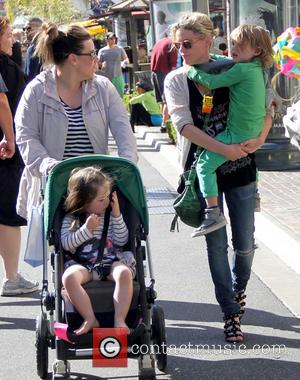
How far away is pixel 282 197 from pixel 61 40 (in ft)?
17.7

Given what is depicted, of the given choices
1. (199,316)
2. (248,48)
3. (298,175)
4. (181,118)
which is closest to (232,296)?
(199,316)

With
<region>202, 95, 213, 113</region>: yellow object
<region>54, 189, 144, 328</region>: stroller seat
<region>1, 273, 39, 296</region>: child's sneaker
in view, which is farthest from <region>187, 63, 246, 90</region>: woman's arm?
<region>1, 273, 39, 296</region>: child's sneaker

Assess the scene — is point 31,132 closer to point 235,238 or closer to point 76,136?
point 76,136

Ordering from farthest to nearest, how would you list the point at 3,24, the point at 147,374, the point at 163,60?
the point at 163,60
the point at 3,24
the point at 147,374

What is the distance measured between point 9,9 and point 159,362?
4891 centimetres

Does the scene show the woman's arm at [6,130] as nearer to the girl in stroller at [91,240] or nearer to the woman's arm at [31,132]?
the woman's arm at [31,132]

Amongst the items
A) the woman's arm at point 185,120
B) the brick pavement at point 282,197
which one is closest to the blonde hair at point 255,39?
the woman's arm at point 185,120

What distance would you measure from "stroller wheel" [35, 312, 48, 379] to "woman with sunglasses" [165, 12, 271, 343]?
4.09 feet

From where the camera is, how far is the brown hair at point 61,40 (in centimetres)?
575

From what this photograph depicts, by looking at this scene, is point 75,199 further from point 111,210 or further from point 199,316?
point 199,316

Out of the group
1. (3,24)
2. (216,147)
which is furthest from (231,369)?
(3,24)

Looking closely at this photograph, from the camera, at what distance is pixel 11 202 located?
289 inches

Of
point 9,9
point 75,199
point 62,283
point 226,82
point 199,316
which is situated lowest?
point 9,9

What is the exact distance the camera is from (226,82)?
576 centimetres
